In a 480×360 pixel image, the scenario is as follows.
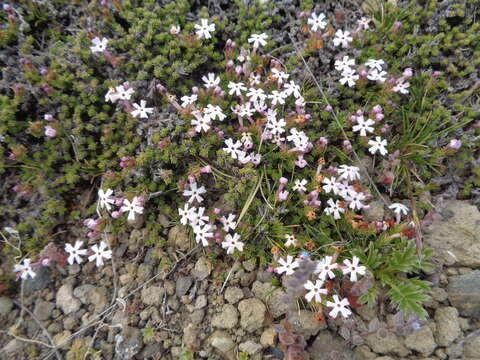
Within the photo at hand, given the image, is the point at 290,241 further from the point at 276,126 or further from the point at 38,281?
the point at 38,281

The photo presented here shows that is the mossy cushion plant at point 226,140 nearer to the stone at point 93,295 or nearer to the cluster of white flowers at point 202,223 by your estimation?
the cluster of white flowers at point 202,223

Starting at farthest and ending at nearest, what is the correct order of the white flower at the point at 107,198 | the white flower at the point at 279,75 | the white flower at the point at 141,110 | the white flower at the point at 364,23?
the white flower at the point at 364,23 → the white flower at the point at 279,75 → the white flower at the point at 141,110 → the white flower at the point at 107,198

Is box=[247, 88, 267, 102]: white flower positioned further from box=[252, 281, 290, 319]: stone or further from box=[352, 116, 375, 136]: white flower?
box=[252, 281, 290, 319]: stone

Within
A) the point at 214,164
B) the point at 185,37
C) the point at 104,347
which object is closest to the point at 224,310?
the point at 104,347

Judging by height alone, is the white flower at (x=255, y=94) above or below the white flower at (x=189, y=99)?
below

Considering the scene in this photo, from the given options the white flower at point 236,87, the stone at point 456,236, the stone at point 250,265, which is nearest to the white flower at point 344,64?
the white flower at point 236,87

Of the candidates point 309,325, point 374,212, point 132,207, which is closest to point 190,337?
point 309,325

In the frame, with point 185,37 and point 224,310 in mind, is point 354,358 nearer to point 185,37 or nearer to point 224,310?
point 224,310
